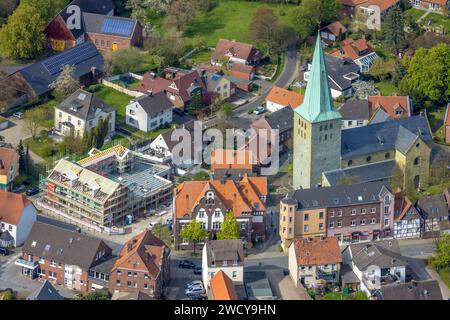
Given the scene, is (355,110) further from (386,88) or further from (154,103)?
(154,103)

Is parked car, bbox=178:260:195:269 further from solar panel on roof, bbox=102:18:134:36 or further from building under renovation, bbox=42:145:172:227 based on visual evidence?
solar panel on roof, bbox=102:18:134:36

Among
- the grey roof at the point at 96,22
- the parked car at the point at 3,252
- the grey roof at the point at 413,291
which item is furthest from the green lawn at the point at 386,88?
the parked car at the point at 3,252

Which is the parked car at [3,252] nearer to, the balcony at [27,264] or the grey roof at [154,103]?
the balcony at [27,264]

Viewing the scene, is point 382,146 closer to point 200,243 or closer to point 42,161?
point 200,243

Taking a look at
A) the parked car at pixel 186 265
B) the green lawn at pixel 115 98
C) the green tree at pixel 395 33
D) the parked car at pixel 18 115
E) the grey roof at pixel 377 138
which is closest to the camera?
the parked car at pixel 186 265

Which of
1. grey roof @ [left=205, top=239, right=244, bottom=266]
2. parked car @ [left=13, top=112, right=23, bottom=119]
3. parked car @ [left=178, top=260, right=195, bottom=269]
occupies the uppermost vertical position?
grey roof @ [left=205, top=239, right=244, bottom=266]

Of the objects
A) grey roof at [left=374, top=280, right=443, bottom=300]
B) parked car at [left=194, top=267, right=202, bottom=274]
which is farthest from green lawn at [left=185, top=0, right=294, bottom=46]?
grey roof at [left=374, top=280, right=443, bottom=300]

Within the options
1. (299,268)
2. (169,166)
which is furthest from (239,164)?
(299,268)
